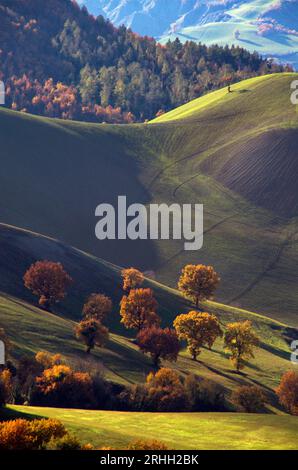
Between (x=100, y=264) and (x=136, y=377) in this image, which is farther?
(x=100, y=264)

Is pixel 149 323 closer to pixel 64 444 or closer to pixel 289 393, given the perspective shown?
pixel 289 393

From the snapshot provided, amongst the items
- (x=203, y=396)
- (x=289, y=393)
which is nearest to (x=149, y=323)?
(x=289, y=393)

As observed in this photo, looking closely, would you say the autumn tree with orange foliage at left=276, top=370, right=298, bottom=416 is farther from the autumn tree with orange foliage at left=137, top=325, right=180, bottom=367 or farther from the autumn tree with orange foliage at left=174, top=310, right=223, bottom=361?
the autumn tree with orange foliage at left=174, top=310, right=223, bottom=361

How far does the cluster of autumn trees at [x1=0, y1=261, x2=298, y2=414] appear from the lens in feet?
259

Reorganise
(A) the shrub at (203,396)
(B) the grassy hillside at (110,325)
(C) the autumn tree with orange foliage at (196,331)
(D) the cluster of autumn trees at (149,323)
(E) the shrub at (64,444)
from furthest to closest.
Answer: (C) the autumn tree with orange foliage at (196,331) < (D) the cluster of autumn trees at (149,323) < (B) the grassy hillside at (110,325) < (A) the shrub at (203,396) < (E) the shrub at (64,444)

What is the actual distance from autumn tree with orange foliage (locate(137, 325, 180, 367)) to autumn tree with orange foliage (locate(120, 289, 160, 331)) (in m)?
11.9

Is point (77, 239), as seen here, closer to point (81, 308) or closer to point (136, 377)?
point (81, 308)

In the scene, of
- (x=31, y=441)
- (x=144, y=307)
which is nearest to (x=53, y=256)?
(x=144, y=307)

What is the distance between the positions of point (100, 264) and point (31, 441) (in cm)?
10485

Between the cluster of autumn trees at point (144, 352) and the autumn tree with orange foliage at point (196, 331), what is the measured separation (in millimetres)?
152

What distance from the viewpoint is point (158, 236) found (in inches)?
7776

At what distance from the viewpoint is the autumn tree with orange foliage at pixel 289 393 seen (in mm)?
97000

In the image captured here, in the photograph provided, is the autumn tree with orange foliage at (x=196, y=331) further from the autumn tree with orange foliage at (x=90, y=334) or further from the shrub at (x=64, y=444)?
the shrub at (x=64, y=444)

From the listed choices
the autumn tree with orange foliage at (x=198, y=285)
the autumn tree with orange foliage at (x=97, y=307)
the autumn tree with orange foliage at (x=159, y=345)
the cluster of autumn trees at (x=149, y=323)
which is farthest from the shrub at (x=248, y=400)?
the autumn tree with orange foliage at (x=198, y=285)
